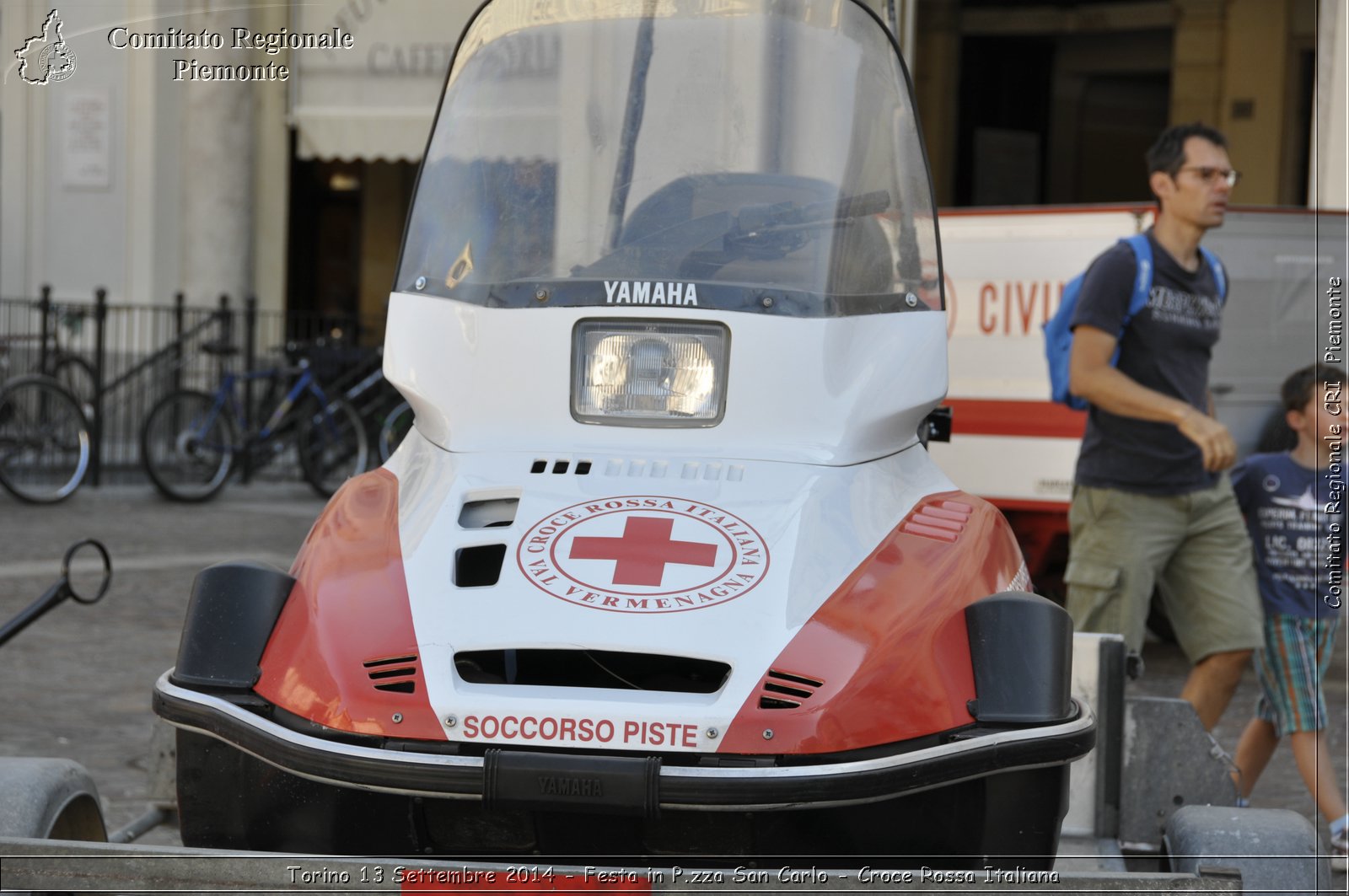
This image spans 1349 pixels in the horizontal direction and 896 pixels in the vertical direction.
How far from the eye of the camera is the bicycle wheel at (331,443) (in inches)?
540

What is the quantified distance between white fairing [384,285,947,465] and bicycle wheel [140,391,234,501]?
9.95m

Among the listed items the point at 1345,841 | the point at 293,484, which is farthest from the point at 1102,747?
the point at 293,484

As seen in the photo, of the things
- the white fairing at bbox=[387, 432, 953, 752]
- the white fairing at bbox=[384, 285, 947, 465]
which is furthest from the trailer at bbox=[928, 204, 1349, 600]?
the white fairing at bbox=[387, 432, 953, 752]

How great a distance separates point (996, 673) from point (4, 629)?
8.23 feet

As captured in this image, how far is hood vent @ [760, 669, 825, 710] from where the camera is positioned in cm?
281

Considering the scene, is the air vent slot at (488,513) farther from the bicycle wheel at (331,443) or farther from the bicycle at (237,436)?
the bicycle wheel at (331,443)

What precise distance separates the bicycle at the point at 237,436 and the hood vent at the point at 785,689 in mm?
10950

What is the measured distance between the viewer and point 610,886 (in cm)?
248

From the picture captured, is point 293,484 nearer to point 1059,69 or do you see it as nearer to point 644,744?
point 1059,69

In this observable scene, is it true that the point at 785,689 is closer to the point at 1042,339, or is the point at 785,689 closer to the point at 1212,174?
the point at 1212,174

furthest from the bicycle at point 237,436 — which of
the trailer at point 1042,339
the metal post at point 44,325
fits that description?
the trailer at point 1042,339

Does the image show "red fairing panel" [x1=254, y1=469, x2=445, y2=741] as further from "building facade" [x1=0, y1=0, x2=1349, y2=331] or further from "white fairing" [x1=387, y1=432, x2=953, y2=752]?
"building facade" [x1=0, y1=0, x2=1349, y2=331]

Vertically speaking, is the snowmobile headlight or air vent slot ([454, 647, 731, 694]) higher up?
the snowmobile headlight

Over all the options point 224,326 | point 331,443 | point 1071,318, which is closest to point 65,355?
point 224,326
